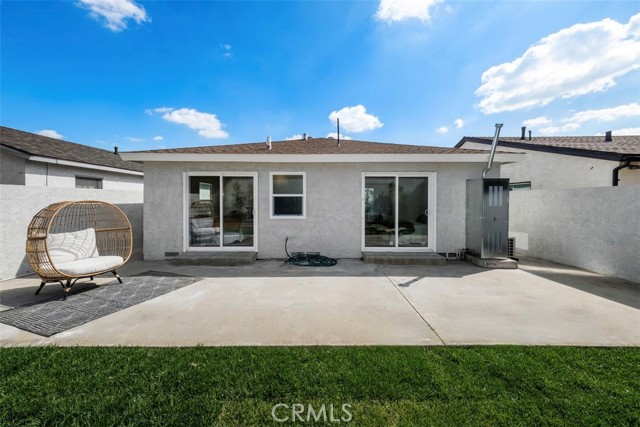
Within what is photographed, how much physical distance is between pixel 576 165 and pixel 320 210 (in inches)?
383

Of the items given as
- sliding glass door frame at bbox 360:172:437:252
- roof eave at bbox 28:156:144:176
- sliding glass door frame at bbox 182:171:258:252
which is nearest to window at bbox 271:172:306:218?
sliding glass door frame at bbox 182:171:258:252

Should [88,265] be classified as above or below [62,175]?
below

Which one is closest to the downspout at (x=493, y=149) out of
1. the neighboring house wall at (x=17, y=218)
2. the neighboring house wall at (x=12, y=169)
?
the neighboring house wall at (x=17, y=218)

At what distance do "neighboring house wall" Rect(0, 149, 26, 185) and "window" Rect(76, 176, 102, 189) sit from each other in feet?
6.29

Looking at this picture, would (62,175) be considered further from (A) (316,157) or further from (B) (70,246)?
(A) (316,157)

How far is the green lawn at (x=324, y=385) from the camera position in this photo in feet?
6.77

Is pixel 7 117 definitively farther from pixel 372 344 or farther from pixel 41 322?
pixel 372 344

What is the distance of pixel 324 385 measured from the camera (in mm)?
2396

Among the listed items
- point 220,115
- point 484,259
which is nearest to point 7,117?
point 220,115

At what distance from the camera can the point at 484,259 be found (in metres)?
7.05

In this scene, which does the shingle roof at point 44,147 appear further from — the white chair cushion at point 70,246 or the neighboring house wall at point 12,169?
the white chair cushion at point 70,246

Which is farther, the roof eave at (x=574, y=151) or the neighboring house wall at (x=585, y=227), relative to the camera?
the roof eave at (x=574, y=151)

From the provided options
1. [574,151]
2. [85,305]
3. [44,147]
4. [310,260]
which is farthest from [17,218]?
[574,151]

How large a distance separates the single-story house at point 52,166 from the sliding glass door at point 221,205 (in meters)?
7.02
